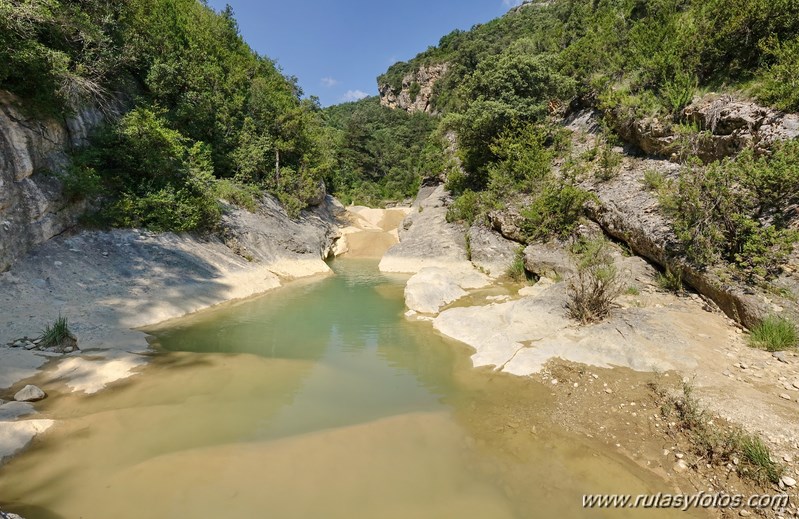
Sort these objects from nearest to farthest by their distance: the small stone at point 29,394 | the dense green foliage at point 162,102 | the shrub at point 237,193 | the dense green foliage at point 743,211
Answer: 1. the small stone at point 29,394
2. the dense green foliage at point 743,211
3. the dense green foliage at point 162,102
4. the shrub at point 237,193

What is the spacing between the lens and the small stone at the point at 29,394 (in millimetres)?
5545

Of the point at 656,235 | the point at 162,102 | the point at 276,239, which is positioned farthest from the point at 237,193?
the point at 656,235

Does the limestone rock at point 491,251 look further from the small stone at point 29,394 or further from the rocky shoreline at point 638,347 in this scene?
the small stone at point 29,394

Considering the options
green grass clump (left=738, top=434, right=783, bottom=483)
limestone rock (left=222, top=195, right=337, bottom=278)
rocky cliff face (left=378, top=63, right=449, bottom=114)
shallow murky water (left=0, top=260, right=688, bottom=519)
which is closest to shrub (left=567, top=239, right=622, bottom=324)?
shallow murky water (left=0, top=260, right=688, bottom=519)

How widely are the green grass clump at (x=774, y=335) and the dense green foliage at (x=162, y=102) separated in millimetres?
17910

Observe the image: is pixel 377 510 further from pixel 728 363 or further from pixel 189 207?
pixel 189 207

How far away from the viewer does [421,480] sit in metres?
4.34

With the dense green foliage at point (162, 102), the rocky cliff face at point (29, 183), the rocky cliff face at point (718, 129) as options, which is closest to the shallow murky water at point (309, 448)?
the rocky cliff face at point (29, 183)

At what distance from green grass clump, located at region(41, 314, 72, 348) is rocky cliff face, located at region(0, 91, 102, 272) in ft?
11.1

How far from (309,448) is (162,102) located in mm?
19716

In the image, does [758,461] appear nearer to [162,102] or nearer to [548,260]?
[548,260]

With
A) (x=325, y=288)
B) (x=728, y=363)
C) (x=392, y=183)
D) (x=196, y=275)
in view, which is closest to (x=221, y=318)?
(x=196, y=275)

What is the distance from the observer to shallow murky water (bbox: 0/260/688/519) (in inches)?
154

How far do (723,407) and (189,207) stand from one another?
1728cm
